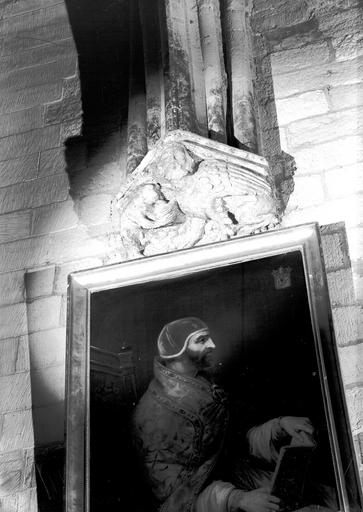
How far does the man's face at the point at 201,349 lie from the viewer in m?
2.63

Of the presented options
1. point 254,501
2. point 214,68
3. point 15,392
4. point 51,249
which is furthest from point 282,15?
point 254,501

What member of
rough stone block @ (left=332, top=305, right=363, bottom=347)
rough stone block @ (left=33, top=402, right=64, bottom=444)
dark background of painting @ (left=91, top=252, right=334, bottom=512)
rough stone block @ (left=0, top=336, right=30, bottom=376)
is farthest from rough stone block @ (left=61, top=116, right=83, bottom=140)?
rough stone block @ (left=332, top=305, right=363, bottom=347)

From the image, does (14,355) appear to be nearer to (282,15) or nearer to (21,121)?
(21,121)

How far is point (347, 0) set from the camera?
383 centimetres

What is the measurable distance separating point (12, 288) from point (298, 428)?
1.60 metres

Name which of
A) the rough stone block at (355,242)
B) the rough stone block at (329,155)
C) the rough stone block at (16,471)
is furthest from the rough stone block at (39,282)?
the rough stone block at (355,242)

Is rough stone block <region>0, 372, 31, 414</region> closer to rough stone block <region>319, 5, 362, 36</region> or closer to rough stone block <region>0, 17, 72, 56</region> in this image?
rough stone block <region>0, 17, 72, 56</region>

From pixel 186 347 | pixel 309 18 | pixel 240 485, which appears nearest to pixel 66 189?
pixel 186 347

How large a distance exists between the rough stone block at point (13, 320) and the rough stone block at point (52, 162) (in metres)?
0.77

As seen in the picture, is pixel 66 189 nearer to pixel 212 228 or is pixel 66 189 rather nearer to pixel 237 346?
pixel 212 228

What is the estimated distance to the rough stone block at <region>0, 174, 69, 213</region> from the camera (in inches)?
144

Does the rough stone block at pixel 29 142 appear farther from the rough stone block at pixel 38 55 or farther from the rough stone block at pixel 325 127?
the rough stone block at pixel 325 127

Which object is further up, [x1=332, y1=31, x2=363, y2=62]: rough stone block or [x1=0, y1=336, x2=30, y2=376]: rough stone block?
[x1=332, y1=31, x2=363, y2=62]: rough stone block

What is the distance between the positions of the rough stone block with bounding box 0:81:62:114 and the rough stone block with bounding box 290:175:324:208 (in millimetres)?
1551
